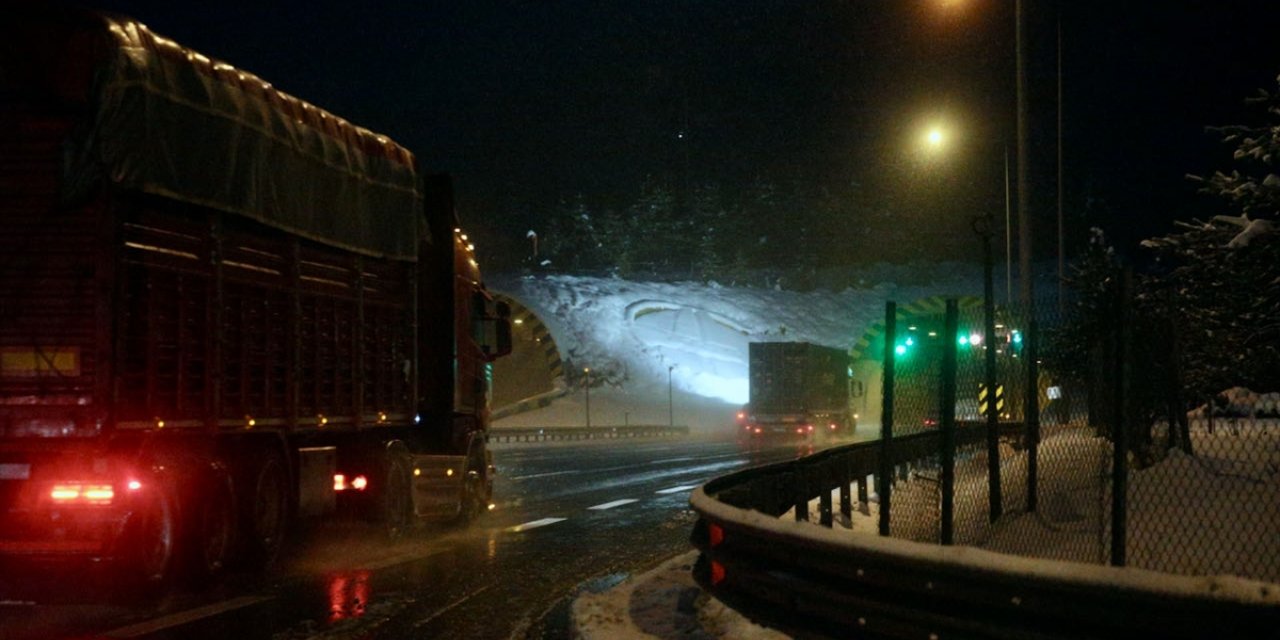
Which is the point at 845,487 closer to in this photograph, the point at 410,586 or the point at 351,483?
the point at 351,483

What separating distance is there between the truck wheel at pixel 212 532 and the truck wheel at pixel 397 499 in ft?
11.5

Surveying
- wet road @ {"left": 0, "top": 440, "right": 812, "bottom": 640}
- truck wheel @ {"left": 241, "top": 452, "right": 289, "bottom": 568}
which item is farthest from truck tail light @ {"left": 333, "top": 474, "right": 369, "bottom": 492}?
truck wheel @ {"left": 241, "top": 452, "right": 289, "bottom": 568}

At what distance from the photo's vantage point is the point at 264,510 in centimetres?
1309

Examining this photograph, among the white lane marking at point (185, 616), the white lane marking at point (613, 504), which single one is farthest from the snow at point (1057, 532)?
the white lane marking at point (613, 504)

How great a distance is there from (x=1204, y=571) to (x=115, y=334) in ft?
28.9

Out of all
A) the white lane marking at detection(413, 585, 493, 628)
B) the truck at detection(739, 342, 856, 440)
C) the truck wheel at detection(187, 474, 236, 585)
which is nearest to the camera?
the white lane marking at detection(413, 585, 493, 628)

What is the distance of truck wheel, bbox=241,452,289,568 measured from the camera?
12.8 m

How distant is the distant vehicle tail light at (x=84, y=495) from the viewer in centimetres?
1037

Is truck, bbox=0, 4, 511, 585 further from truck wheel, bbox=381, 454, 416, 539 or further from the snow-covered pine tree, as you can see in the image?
the snow-covered pine tree

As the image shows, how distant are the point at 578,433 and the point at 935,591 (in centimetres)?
5556

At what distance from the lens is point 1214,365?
1650 centimetres

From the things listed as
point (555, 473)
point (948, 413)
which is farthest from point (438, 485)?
point (555, 473)

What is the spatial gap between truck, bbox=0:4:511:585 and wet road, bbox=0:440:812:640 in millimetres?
544

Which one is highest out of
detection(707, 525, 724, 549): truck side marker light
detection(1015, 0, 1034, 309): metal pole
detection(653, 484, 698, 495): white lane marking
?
detection(1015, 0, 1034, 309): metal pole
